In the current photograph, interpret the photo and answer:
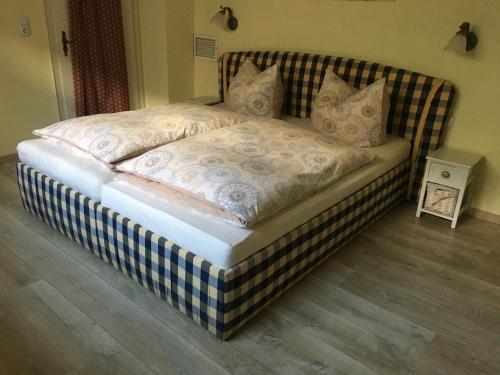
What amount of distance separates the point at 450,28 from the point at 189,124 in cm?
175

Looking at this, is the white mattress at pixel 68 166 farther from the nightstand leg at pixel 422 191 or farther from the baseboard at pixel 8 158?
the nightstand leg at pixel 422 191

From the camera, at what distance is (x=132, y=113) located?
2670mm

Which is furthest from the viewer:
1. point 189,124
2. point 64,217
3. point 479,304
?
point 189,124

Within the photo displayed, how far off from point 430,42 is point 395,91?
37 cm

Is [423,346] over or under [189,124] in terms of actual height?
under

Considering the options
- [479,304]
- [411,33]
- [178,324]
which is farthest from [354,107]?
[178,324]

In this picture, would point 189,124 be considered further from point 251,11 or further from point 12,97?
point 12,97

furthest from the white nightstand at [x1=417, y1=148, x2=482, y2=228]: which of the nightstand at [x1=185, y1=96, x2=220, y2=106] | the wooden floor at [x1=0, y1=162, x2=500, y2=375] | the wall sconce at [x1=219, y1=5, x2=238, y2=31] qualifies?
the wall sconce at [x1=219, y1=5, x2=238, y2=31]

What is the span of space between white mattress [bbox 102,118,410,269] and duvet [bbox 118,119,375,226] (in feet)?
0.17

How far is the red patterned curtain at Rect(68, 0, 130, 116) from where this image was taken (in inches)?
137

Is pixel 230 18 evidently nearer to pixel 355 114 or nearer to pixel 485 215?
pixel 355 114

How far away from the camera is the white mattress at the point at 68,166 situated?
2.09m

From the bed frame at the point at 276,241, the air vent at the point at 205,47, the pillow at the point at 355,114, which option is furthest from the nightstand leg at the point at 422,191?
the air vent at the point at 205,47

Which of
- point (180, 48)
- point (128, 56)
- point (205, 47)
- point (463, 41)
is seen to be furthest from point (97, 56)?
point (463, 41)
